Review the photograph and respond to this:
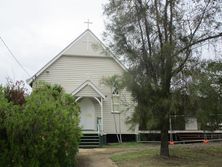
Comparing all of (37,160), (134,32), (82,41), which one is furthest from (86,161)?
(82,41)

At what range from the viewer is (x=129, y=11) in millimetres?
18219

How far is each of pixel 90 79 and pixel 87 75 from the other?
362mm

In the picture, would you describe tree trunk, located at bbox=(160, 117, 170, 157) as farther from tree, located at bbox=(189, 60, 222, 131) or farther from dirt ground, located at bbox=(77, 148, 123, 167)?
dirt ground, located at bbox=(77, 148, 123, 167)

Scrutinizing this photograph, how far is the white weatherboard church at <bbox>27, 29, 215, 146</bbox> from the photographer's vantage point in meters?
27.8

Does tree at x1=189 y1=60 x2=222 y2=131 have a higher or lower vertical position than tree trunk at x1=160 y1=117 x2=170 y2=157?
higher

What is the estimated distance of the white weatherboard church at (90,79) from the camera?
1093 inches

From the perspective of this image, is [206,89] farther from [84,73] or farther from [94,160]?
[84,73]

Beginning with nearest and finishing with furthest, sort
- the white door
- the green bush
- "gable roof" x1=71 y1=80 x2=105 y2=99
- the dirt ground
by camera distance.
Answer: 1. the green bush
2. the dirt ground
3. "gable roof" x1=71 y1=80 x2=105 y2=99
4. the white door

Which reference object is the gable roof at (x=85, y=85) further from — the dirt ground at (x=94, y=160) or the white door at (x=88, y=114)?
the dirt ground at (x=94, y=160)

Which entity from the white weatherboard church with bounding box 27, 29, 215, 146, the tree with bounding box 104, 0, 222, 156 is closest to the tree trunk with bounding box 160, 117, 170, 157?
the tree with bounding box 104, 0, 222, 156

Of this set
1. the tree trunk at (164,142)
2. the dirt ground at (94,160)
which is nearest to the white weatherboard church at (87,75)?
the dirt ground at (94,160)

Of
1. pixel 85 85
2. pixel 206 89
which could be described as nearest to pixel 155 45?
pixel 206 89

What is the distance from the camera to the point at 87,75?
28.5 m

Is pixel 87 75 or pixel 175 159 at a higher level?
pixel 87 75
